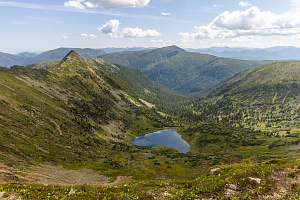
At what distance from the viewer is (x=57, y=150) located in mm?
115438

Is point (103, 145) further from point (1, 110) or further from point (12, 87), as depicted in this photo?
point (12, 87)

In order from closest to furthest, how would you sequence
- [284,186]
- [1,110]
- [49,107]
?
[284,186]
[1,110]
[49,107]

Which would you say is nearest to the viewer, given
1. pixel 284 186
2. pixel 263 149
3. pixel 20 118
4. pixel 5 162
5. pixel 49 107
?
pixel 284 186

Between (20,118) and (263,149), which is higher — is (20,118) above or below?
above

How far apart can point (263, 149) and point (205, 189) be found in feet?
742

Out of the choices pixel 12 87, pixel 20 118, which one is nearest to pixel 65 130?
pixel 20 118

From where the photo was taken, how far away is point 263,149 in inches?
7800

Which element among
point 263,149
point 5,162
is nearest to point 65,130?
point 5,162

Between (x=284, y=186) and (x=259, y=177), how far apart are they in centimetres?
327

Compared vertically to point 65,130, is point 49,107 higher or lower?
higher

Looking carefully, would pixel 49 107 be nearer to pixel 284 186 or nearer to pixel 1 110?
pixel 1 110

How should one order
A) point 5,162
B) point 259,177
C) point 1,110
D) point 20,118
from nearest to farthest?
point 259,177 < point 5,162 < point 1,110 < point 20,118

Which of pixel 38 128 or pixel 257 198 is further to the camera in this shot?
pixel 38 128

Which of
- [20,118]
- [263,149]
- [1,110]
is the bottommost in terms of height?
[263,149]
